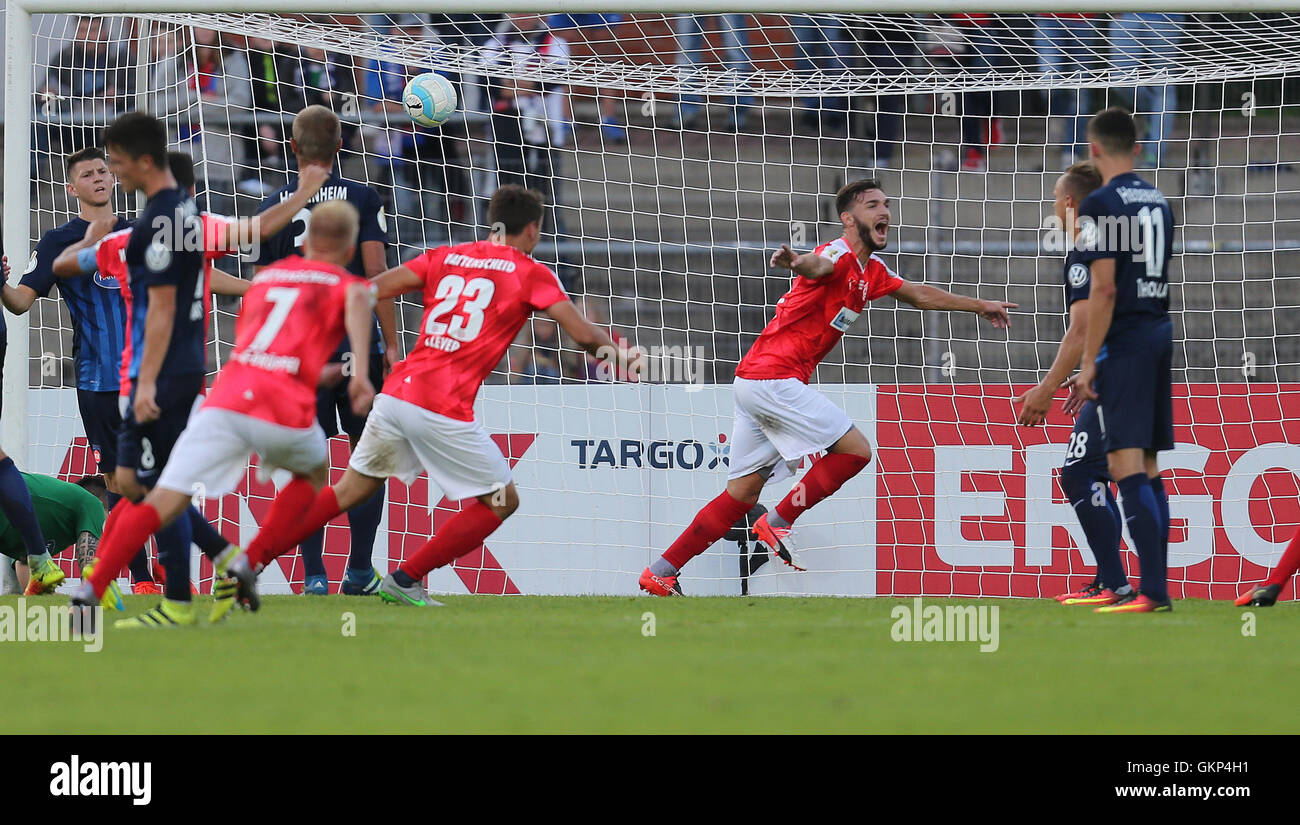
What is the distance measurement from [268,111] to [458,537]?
5.33 m

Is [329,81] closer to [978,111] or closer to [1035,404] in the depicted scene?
[978,111]

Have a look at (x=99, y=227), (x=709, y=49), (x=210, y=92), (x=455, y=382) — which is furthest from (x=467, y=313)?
(x=210, y=92)

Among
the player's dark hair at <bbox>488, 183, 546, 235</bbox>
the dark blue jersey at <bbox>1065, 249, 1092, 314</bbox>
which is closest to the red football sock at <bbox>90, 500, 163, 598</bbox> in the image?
the player's dark hair at <bbox>488, 183, 546, 235</bbox>

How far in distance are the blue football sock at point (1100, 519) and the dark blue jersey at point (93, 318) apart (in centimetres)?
463

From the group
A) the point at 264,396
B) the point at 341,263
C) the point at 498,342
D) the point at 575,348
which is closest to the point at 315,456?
the point at 264,396

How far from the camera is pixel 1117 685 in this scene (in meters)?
4.02

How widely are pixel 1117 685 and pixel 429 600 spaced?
12.1ft

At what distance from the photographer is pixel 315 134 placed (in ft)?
22.6

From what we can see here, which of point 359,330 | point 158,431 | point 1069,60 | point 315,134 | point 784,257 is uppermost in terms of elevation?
point 1069,60

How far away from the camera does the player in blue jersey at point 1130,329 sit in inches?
239

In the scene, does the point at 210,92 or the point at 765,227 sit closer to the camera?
the point at 210,92

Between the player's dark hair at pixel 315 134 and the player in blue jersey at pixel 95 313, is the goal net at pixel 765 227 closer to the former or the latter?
the player in blue jersey at pixel 95 313

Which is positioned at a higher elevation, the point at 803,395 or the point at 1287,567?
the point at 803,395

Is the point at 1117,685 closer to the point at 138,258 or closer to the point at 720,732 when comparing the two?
the point at 720,732
